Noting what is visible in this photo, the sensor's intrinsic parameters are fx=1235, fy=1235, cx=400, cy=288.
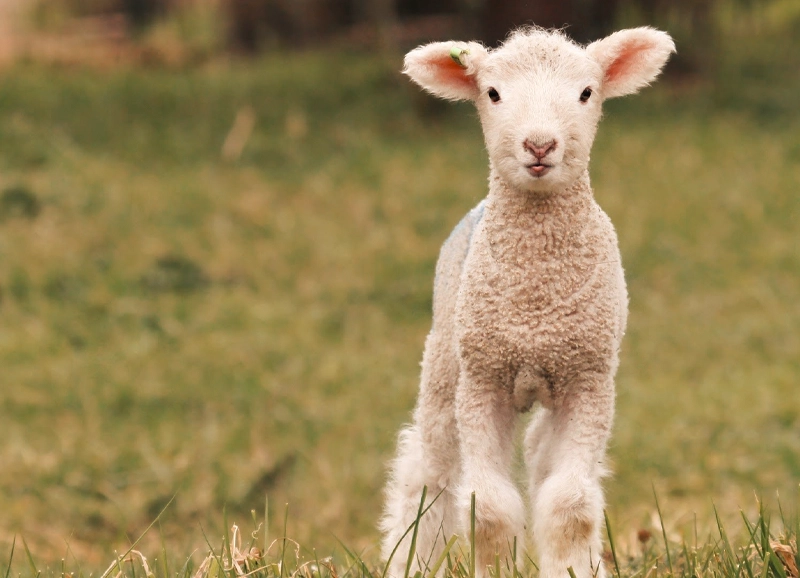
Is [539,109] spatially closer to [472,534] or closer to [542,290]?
[542,290]

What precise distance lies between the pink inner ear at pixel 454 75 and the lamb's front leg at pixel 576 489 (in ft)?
2.62

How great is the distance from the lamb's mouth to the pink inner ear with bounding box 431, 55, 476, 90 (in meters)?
0.37

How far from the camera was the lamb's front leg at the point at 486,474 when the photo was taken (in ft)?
9.91

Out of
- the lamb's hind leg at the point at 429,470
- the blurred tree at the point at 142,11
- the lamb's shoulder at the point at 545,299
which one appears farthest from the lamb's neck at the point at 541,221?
the blurred tree at the point at 142,11

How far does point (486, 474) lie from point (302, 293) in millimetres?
6320

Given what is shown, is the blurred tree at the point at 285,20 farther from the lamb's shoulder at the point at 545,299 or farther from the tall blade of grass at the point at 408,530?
the lamb's shoulder at the point at 545,299

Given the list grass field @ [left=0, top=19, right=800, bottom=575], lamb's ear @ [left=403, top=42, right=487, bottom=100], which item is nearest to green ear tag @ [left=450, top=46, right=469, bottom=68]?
lamb's ear @ [left=403, top=42, right=487, bottom=100]

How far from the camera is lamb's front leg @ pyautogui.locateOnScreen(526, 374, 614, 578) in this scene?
2963 millimetres

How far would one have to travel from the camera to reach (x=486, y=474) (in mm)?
3039

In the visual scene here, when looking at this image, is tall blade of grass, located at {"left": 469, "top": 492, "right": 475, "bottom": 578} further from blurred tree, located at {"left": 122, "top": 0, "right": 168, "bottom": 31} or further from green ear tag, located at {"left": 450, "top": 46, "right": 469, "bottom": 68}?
blurred tree, located at {"left": 122, "top": 0, "right": 168, "bottom": 31}

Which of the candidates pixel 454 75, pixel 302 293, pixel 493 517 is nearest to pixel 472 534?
pixel 493 517

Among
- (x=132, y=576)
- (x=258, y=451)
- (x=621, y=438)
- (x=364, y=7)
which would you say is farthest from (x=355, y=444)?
(x=364, y=7)

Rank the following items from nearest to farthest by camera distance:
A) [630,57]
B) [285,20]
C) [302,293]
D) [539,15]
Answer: [630,57] < [302,293] < [539,15] < [285,20]

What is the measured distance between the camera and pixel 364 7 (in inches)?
610
